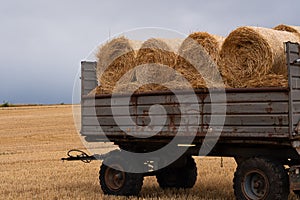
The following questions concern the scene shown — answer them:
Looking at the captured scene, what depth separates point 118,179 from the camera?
30.9 ft

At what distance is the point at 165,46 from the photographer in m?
8.59

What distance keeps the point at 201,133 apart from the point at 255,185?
1.08 m

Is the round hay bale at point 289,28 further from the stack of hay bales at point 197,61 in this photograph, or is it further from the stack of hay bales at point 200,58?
the stack of hay bales at point 200,58

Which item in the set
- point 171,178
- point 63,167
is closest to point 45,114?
point 63,167

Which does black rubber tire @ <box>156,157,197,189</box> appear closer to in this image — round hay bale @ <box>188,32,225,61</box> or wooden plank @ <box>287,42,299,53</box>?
round hay bale @ <box>188,32,225,61</box>

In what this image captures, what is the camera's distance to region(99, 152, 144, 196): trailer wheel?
919 centimetres

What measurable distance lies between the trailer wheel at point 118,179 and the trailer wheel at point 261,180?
7.08 ft

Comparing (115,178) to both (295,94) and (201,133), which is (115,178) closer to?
(201,133)

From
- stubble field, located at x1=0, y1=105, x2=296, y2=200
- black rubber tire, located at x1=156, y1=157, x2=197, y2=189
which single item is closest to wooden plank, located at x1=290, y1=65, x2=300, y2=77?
stubble field, located at x1=0, y1=105, x2=296, y2=200

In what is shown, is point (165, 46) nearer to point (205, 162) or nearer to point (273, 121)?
point (273, 121)

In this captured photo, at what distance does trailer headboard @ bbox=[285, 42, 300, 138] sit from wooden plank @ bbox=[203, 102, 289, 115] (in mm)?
110

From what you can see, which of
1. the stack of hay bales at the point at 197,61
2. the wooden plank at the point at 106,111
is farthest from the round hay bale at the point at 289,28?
the wooden plank at the point at 106,111

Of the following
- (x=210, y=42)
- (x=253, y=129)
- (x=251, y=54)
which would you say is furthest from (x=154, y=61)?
(x=253, y=129)

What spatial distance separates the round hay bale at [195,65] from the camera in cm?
785
